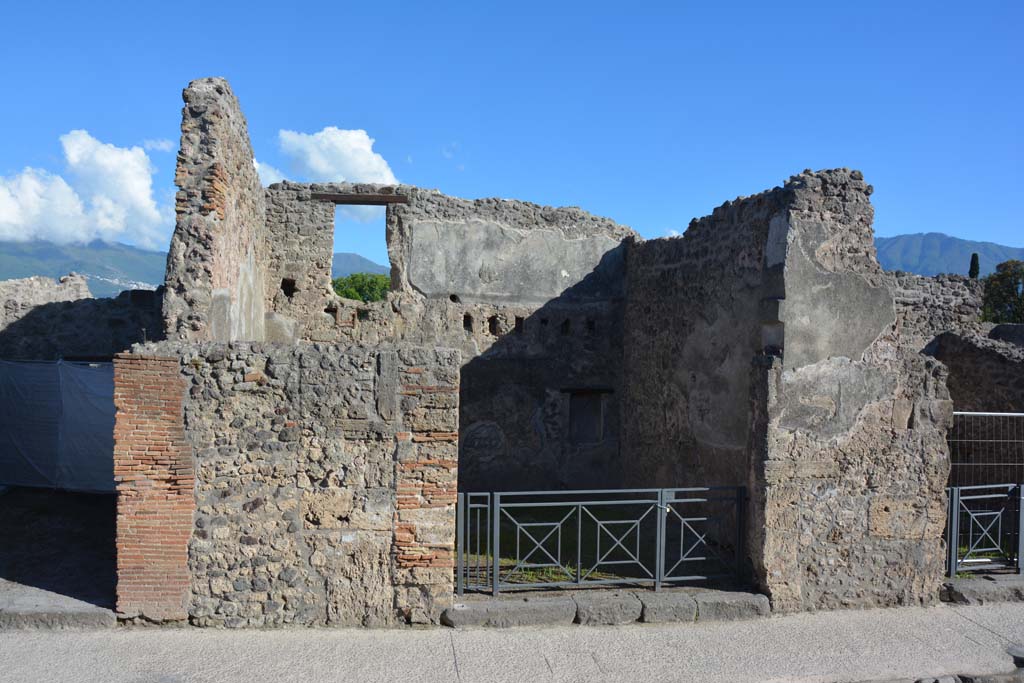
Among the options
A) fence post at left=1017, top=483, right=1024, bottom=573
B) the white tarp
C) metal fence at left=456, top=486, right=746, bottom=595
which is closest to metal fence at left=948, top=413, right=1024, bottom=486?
fence post at left=1017, top=483, right=1024, bottom=573

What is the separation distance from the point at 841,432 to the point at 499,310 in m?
5.58

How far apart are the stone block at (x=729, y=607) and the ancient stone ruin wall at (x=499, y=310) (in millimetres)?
4572

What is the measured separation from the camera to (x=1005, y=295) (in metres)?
30.6

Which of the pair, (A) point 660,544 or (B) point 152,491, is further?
(A) point 660,544

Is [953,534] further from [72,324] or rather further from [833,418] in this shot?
[72,324]

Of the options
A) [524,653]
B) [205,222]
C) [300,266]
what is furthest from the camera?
[300,266]

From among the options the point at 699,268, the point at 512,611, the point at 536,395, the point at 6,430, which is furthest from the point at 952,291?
the point at 6,430

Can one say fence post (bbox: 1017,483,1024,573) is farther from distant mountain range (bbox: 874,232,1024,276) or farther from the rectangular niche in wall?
distant mountain range (bbox: 874,232,1024,276)

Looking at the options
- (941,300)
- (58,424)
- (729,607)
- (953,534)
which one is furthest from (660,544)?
(941,300)

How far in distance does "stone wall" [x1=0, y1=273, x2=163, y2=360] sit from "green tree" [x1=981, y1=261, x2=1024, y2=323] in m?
33.0

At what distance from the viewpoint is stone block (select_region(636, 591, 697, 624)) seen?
6.21 m

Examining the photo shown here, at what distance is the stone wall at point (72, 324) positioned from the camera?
934cm

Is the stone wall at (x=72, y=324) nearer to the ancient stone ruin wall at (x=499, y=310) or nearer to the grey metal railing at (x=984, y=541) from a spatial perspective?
the ancient stone ruin wall at (x=499, y=310)

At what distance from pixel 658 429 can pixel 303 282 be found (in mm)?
5603
